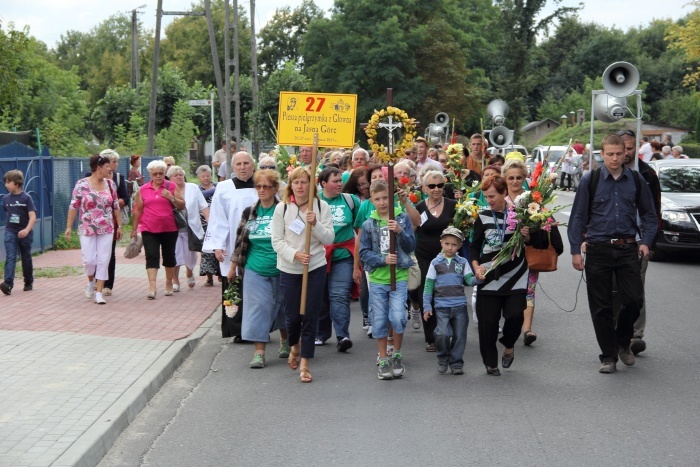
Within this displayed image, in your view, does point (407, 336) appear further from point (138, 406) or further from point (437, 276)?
point (138, 406)

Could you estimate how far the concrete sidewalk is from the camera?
6547 mm

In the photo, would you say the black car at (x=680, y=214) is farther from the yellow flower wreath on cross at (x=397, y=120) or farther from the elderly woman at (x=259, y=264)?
the elderly woman at (x=259, y=264)

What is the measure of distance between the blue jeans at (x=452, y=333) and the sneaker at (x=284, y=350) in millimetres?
1706

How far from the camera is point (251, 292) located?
9.41 metres

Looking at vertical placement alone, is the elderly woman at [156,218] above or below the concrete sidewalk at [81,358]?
above

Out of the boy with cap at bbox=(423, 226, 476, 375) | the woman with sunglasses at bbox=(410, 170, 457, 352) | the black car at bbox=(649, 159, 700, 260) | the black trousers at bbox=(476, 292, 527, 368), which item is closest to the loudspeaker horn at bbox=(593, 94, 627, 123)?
the black car at bbox=(649, 159, 700, 260)

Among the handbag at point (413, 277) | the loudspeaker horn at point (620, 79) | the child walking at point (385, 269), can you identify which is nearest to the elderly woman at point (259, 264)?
the child walking at point (385, 269)

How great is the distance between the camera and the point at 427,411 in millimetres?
7527

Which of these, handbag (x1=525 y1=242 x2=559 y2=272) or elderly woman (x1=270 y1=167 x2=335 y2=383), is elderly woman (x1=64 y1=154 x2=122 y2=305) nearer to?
elderly woman (x1=270 y1=167 x2=335 y2=383)

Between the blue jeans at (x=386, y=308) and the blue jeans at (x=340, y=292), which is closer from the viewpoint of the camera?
the blue jeans at (x=386, y=308)

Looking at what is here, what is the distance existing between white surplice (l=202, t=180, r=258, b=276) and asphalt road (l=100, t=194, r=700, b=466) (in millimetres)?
1086

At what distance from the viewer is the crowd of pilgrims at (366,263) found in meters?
8.72

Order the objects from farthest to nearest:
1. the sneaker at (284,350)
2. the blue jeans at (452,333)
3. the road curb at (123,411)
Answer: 1. the sneaker at (284,350)
2. the blue jeans at (452,333)
3. the road curb at (123,411)

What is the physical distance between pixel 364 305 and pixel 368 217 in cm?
156
